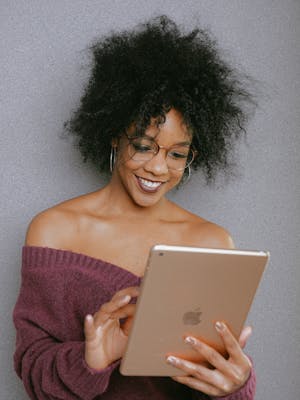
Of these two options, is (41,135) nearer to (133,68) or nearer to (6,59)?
(6,59)

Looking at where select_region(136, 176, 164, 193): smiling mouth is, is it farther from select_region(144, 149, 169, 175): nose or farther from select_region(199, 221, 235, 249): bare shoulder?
select_region(199, 221, 235, 249): bare shoulder

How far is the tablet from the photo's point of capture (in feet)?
3.61

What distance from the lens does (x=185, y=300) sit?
1.15 meters

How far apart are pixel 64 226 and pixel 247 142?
2.34 ft

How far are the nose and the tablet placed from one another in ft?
1.21

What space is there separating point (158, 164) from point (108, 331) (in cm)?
40

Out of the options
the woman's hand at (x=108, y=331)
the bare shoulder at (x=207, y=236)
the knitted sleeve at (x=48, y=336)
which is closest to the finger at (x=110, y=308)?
the woman's hand at (x=108, y=331)

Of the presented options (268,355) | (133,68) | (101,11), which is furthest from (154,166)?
(268,355)

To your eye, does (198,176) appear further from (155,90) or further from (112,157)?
(155,90)

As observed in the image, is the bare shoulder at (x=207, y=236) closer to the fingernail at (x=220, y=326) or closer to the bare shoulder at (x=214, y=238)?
the bare shoulder at (x=214, y=238)

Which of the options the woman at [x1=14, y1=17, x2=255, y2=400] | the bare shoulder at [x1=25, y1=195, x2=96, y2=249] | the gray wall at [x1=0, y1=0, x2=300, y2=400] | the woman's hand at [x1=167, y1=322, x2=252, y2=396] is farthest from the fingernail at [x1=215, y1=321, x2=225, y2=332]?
the gray wall at [x1=0, y1=0, x2=300, y2=400]

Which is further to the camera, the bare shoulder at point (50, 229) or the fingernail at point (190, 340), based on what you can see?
the bare shoulder at point (50, 229)

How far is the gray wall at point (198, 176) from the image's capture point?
1.76 meters

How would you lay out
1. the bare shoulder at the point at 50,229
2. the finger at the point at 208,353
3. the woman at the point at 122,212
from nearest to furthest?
the finger at the point at 208,353, the woman at the point at 122,212, the bare shoulder at the point at 50,229
